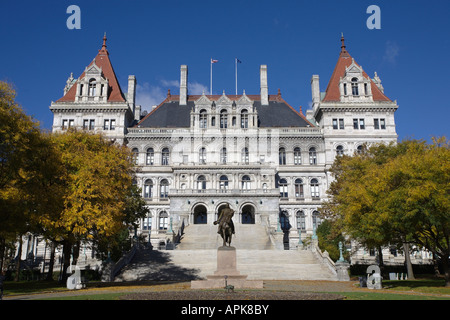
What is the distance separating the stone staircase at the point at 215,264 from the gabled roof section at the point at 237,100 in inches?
875

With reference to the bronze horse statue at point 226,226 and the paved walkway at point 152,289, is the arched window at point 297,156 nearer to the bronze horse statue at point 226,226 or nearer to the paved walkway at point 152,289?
the paved walkway at point 152,289

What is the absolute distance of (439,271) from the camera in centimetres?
3769

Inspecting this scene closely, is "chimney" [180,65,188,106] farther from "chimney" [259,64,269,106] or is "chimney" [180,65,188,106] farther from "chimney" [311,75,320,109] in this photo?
"chimney" [311,75,320,109]

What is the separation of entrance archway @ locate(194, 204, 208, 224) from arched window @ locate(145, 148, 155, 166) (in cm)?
953

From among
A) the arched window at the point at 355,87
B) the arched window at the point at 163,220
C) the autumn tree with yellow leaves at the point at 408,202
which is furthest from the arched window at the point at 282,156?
the autumn tree with yellow leaves at the point at 408,202

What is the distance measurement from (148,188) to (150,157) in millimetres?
4382

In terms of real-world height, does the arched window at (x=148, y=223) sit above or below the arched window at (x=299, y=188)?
below

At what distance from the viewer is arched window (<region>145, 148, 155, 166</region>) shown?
55438 mm

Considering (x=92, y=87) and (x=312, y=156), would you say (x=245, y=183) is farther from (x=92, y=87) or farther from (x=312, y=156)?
(x=92, y=87)

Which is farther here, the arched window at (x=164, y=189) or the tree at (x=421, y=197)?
the arched window at (x=164, y=189)

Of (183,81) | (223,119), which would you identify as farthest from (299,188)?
(183,81)

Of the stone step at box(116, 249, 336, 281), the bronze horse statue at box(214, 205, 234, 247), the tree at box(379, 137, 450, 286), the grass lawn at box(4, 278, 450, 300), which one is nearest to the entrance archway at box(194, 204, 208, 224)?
the stone step at box(116, 249, 336, 281)

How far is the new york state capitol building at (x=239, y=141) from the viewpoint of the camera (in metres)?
52.2

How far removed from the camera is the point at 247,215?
2089 inches
